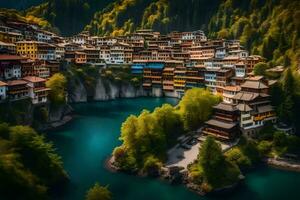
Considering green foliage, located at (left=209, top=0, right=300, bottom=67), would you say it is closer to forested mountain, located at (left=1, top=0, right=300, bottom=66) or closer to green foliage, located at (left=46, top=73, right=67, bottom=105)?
forested mountain, located at (left=1, top=0, right=300, bottom=66)

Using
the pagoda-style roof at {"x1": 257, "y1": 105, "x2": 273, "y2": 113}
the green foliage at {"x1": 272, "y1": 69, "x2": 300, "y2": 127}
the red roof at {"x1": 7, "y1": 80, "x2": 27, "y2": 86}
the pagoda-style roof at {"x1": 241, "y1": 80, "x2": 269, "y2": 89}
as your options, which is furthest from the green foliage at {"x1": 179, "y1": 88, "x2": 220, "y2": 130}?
the red roof at {"x1": 7, "y1": 80, "x2": 27, "y2": 86}

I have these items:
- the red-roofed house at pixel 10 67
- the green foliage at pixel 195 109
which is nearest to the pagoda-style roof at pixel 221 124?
the green foliage at pixel 195 109

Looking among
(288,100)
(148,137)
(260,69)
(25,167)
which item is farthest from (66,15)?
(25,167)

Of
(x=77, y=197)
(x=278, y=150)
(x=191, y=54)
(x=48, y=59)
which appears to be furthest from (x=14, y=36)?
(x=278, y=150)

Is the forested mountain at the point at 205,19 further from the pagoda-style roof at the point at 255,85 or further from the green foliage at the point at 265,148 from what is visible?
the green foliage at the point at 265,148

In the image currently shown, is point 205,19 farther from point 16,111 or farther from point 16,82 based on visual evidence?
point 16,111

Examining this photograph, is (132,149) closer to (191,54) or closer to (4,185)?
(4,185)
